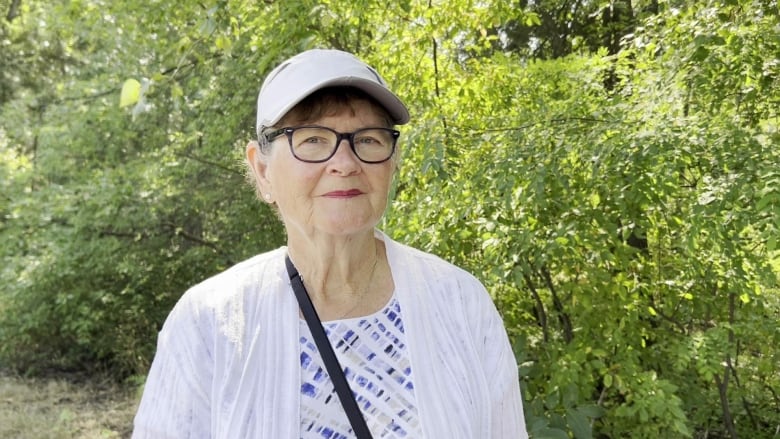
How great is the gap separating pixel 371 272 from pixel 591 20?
441 cm

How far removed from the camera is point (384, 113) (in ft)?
4.53

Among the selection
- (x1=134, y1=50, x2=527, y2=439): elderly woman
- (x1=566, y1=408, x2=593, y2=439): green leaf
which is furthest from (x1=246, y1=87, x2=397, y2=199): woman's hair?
(x1=566, y1=408, x2=593, y2=439): green leaf

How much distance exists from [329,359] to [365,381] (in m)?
0.09

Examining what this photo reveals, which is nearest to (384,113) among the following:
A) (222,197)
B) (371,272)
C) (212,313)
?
(371,272)

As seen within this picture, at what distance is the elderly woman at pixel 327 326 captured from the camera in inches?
48.5

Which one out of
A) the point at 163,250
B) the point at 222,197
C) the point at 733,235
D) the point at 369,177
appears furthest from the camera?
the point at 163,250

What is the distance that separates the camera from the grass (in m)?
5.82

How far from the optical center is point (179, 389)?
121 cm

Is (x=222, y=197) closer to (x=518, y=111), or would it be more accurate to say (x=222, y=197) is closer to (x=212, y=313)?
(x=518, y=111)

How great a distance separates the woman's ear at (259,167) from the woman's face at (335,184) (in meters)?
0.04

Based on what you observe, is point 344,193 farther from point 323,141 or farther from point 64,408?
point 64,408

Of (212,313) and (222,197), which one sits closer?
(212,313)

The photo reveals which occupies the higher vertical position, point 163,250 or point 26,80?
point 26,80

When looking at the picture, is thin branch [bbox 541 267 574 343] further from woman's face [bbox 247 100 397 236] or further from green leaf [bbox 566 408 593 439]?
woman's face [bbox 247 100 397 236]
